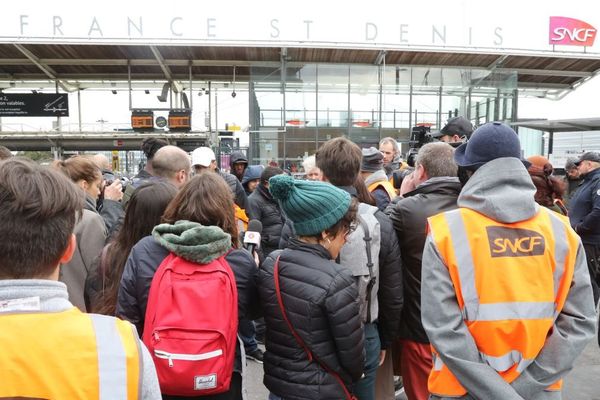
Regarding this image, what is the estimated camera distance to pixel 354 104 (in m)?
17.9

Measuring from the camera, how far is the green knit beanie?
79.6 inches

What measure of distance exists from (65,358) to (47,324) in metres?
0.09

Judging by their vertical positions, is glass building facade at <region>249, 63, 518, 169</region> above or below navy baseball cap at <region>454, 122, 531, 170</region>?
Answer: above

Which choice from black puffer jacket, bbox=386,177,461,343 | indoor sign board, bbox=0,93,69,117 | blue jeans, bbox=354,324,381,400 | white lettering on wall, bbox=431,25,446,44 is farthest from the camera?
indoor sign board, bbox=0,93,69,117

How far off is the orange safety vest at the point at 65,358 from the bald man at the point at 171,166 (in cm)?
253

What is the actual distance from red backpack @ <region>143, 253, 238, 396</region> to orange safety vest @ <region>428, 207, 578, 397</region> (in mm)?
917

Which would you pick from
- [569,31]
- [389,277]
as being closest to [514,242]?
[389,277]

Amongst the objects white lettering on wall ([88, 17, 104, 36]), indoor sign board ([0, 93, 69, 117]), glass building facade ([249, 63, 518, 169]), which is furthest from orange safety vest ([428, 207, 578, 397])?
indoor sign board ([0, 93, 69, 117])

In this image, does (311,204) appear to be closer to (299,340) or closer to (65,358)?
(299,340)

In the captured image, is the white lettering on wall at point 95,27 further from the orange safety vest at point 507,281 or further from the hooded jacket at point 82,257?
the orange safety vest at point 507,281

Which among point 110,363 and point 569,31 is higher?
point 569,31

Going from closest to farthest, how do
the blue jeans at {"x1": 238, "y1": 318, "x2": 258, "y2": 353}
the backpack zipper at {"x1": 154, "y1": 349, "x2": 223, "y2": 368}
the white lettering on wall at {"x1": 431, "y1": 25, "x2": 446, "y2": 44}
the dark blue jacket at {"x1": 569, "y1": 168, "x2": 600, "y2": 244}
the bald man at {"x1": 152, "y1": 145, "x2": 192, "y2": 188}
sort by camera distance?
the backpack zipper at {"x1": 154, "y1": 349, "x2": 223, "y2": 368} → the bald man at {"x1": 152, "y1": 145, "x2": 192, "y2": 188} → the blue jeans at {"x1": 238, "y1": 318, "x2": 258, "y2": 353} → the dark blue jacket at {"x1": 569, "y1": 168, "x2": 600, "y2": 244} → the white lettering on wall at {"x1": 431, "y1": 25, "x2": 446, "y2": 44}

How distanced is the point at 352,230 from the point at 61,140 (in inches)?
943

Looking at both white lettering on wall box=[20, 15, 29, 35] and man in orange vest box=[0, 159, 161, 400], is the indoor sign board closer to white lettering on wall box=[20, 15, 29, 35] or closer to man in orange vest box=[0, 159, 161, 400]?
white lettering on wall box=[20, 15, 29, 35]
